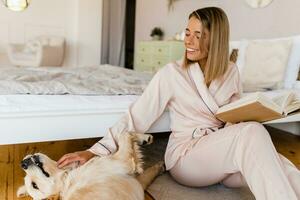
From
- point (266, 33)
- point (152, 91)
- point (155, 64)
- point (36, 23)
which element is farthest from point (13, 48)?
point (152, 91)

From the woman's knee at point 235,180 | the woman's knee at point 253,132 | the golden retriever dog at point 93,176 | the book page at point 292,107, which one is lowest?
the woman's knee at point 235,180

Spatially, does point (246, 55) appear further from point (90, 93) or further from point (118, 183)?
point (118, 183)

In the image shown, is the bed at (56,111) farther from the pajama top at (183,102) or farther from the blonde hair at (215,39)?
the blonde hair at (215,39)

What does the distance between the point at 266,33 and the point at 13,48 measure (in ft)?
12.7

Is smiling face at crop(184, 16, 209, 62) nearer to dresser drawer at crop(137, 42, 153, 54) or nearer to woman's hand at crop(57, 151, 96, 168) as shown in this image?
woman's hand at crop(57, 151, 96, 168)

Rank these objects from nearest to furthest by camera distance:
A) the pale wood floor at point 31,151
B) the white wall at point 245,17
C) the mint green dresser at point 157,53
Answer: the pale wood floor at point 31,151 < the white wall at point 245,17 < the mint green dresser at point 157,53

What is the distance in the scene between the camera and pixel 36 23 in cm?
560

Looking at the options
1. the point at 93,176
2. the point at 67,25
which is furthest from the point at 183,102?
the point at 67,25

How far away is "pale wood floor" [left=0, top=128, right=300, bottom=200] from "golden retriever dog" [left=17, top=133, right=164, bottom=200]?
299 mm

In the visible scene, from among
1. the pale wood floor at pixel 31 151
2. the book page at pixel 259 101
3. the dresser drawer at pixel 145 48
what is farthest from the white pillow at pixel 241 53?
the dresser drawer at pixel 145 48

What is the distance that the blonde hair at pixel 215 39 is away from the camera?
4.38 ft

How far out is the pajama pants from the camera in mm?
986

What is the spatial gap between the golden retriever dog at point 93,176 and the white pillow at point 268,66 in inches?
53.2

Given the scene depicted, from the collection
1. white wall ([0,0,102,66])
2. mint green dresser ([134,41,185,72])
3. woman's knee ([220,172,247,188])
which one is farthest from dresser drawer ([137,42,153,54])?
woman's knee ([220,172,247,188])
